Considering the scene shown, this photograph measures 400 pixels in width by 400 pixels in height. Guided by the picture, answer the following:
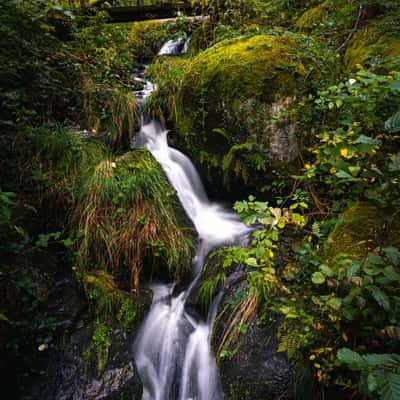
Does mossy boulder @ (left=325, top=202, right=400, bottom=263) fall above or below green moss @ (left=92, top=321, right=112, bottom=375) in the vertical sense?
above

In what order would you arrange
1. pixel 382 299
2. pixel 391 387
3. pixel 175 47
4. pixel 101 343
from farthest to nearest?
1. pixel 175 47
2. pixel 101 343
3. pixel 382 299
4. pixel 391 387

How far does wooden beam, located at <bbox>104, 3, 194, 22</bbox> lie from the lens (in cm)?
668

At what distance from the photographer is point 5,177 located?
9.83ft

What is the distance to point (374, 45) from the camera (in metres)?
3.65

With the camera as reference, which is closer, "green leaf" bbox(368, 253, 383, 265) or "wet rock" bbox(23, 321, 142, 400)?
"green leaf" bbox(368, 253, 383, 265)

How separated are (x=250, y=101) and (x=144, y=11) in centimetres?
470

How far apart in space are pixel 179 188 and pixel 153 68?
3.53m

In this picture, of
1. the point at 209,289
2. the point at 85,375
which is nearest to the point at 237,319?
the point at 209,289

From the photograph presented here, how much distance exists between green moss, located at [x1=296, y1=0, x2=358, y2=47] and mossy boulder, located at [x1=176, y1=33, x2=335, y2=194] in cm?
77

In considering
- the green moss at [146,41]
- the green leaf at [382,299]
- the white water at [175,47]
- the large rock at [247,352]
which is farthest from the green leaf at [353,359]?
the green moss at [146,41]

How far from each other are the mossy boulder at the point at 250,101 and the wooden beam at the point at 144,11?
3437 mm

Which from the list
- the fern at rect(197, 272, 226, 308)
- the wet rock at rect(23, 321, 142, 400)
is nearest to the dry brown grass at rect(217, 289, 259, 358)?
the fern at rect(197, 272, 226, 308)

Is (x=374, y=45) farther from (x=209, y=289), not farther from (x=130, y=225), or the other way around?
(x=130, y=225)

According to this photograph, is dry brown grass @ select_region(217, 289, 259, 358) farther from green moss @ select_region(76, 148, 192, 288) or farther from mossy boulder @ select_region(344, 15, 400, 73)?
mossy boulder @ select_region(344, 15, 400, 73)
